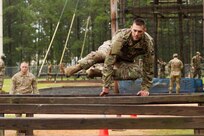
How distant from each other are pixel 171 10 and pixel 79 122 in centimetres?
1649

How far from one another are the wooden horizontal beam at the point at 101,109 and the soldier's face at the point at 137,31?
3.62 feet

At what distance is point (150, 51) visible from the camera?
6754mm

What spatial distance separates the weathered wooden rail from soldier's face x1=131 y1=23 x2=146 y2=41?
2.81 ft

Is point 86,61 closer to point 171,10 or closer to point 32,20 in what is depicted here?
point 171,10

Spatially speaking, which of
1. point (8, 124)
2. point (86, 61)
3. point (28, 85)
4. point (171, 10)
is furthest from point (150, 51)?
point (171, 10)

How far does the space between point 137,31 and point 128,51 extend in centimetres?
77

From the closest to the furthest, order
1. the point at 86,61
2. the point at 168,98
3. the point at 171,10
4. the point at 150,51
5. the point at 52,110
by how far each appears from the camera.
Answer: the point at 52,110
the point at 168,98
the point at 150,51
the point at 86,61
the point at 171,10

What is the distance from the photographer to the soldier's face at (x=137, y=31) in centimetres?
615

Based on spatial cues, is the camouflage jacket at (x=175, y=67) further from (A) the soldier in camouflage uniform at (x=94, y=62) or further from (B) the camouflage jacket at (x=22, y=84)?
(A) the soldier in camouflage uniform at (x=94, y=62)

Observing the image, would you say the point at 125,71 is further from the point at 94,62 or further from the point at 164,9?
the point at 164,9

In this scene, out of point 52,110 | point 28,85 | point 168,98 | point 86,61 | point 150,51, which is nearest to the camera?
point 52,110

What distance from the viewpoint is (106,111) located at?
5.54m

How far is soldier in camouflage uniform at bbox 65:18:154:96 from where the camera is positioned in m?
6.47

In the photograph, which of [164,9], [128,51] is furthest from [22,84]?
[164,9]
